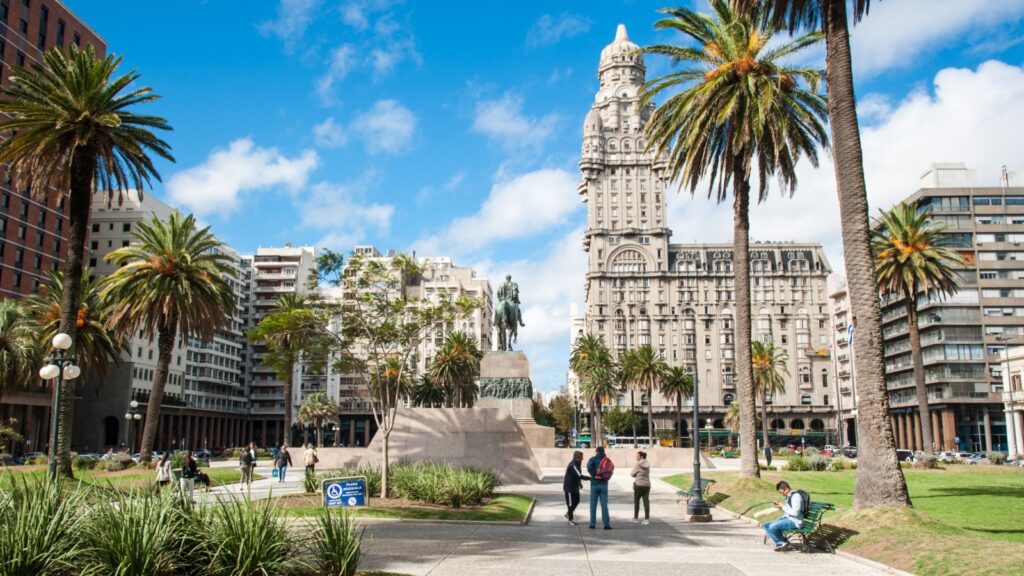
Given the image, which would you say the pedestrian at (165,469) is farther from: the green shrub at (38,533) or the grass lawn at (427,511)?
the green shrub at (38,533)

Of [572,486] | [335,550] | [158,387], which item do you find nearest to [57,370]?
[572,486]

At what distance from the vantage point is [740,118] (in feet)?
92.9

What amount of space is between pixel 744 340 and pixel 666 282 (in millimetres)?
116479

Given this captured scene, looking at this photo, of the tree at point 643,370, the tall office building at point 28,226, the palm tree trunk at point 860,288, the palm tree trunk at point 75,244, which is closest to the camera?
the palm tree trunk at point 860,288

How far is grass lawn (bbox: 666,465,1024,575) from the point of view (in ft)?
42.8

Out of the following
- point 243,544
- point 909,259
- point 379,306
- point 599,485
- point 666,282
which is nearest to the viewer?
point 243,544

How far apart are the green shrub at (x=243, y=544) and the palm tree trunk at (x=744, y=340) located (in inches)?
811

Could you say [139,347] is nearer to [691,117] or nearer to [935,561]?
[691,117]

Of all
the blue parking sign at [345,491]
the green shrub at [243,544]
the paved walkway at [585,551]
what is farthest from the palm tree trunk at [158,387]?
the green shrub at [243,544]

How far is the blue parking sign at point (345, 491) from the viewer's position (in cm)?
1919

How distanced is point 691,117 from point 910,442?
296 feet

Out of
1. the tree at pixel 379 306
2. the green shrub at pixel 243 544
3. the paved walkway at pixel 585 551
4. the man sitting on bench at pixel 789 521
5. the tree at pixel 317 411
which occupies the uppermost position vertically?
the tree at pixel 379 306

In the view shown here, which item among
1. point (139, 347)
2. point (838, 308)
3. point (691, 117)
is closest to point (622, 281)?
point (838, 308)

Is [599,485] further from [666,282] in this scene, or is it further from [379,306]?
[666,282]
